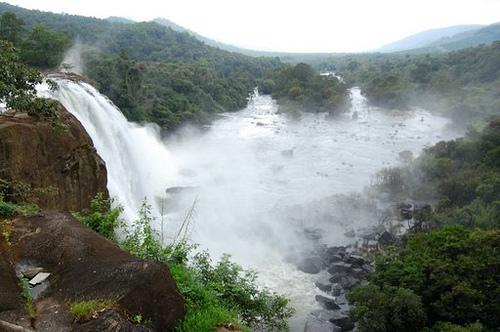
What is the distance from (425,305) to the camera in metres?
17.7

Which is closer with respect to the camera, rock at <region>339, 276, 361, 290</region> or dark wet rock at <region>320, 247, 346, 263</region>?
rock at <region>339, 276, 361, 290</region>

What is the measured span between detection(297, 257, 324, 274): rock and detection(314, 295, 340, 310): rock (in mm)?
2667

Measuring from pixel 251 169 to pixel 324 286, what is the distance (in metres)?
20.0

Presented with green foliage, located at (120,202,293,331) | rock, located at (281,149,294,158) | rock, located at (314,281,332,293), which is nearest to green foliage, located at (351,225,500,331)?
rock, located at (314,281,332,293)

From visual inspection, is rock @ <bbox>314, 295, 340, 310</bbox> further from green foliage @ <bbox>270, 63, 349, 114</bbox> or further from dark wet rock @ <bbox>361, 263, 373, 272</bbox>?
green foliage @ <bbox>270, 63, 349, 114</bbox>

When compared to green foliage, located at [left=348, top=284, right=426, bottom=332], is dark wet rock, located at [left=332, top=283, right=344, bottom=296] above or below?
below

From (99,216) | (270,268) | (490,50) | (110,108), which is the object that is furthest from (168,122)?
(490,50)

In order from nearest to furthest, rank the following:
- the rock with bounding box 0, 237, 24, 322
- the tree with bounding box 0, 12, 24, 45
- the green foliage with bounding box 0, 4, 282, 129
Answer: the rock with bounding box 0, 237, 24, 322, the tree with bounding box 0, 12, 24, 45, the green foliage with bounding box 0, 4, 282, 129

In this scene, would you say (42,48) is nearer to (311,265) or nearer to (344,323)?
(311,265)

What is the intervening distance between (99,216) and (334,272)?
1652cm

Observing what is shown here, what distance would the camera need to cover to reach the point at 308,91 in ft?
254

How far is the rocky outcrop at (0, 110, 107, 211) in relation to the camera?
Result: 13039 mm

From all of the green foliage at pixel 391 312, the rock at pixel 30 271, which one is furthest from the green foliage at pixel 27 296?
the green foliage at pixel 391 312

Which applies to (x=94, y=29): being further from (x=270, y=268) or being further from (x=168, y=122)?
(x=270, y=268)
